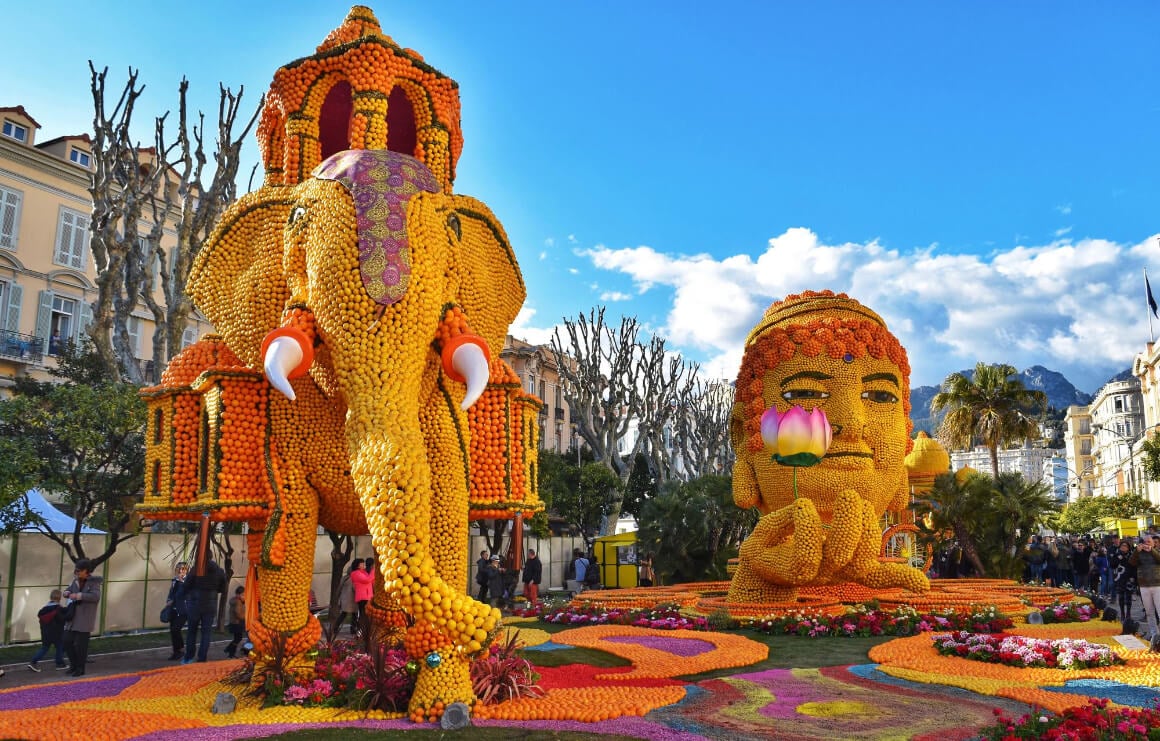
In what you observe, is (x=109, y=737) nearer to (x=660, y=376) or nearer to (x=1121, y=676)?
(x=1121, y=676)

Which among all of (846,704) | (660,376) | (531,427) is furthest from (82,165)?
(846,704)

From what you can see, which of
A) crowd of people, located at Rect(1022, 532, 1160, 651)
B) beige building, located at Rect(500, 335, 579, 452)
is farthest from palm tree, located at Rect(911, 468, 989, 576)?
beige building, located at Rect(500, 335, 579, 452)

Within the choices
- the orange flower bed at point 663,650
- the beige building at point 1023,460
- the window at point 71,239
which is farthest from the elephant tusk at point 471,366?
the beige building at point 1023,460

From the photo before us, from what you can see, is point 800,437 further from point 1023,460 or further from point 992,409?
point 1023,460

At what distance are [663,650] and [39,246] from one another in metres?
23.9

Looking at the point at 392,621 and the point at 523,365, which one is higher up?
the point at 523,365

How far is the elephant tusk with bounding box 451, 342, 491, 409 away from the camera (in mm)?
6904

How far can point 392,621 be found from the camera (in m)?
7.74

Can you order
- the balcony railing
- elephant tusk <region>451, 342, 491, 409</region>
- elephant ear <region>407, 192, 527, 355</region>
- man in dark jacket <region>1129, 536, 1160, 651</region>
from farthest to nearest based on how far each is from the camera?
the balcony railing → man in dark jacket <region>1129, 536, 1160, 651</region> → elephant ear <region>407, 192, 527, 355</region> → elephant tusk <region>451, 342, 491, 409</region>

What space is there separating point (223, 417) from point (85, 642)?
4.86m

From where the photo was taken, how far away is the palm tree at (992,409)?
34.4 metres

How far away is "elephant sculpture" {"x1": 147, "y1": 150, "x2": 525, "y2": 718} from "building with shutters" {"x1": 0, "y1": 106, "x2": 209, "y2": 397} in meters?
19.7

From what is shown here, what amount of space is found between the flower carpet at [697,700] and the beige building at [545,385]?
38766mm

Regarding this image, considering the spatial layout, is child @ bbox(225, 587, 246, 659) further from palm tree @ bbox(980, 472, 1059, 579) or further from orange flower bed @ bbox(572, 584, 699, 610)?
palm tree @ bbox(980, 472, 1059, 579)
